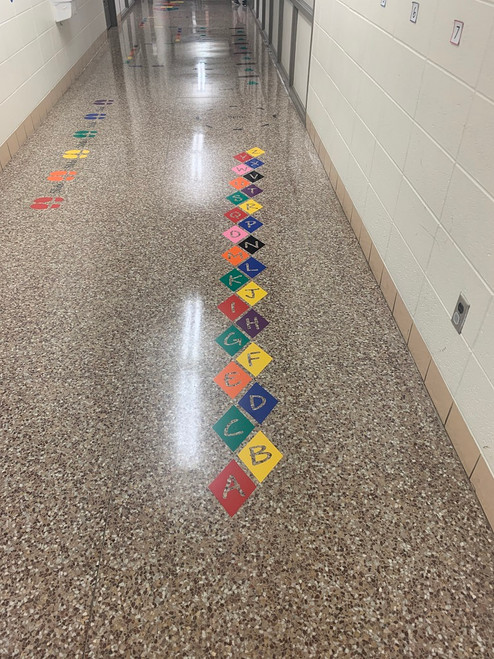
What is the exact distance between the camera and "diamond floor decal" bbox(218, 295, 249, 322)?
1.97m

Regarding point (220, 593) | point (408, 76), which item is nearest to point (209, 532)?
point (220, 593)

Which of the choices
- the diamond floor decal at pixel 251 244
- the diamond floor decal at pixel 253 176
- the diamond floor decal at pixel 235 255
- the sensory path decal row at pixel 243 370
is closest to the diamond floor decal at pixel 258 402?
the sensory path decal row at pixel 243 370

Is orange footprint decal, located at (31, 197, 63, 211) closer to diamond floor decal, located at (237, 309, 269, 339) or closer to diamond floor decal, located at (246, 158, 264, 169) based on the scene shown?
diamond floor decal, located at (246, 158, 264, 169)

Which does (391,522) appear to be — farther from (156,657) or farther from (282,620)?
(156,657)

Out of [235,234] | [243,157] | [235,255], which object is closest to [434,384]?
[235,255]

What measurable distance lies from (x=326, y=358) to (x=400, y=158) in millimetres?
835

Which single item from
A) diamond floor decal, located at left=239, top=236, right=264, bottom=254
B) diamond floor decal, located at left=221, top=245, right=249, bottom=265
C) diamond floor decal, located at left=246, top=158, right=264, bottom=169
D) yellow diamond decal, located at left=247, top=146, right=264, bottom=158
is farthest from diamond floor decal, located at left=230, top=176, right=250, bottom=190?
diamond floor decal, located at left=221, top=245, right=249, bottom=265

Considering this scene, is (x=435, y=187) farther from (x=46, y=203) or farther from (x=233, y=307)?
(x=46, y=203)

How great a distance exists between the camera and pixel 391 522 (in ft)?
4.17

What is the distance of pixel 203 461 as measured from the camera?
1423 millimetres

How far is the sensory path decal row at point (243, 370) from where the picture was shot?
138cm

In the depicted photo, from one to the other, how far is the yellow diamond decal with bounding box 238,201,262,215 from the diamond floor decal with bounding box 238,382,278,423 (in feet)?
4.45

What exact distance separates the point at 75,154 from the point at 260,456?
2.82 m

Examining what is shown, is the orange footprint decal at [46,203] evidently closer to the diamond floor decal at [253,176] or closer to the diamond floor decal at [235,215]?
the diamond floor decal at [235,215]
